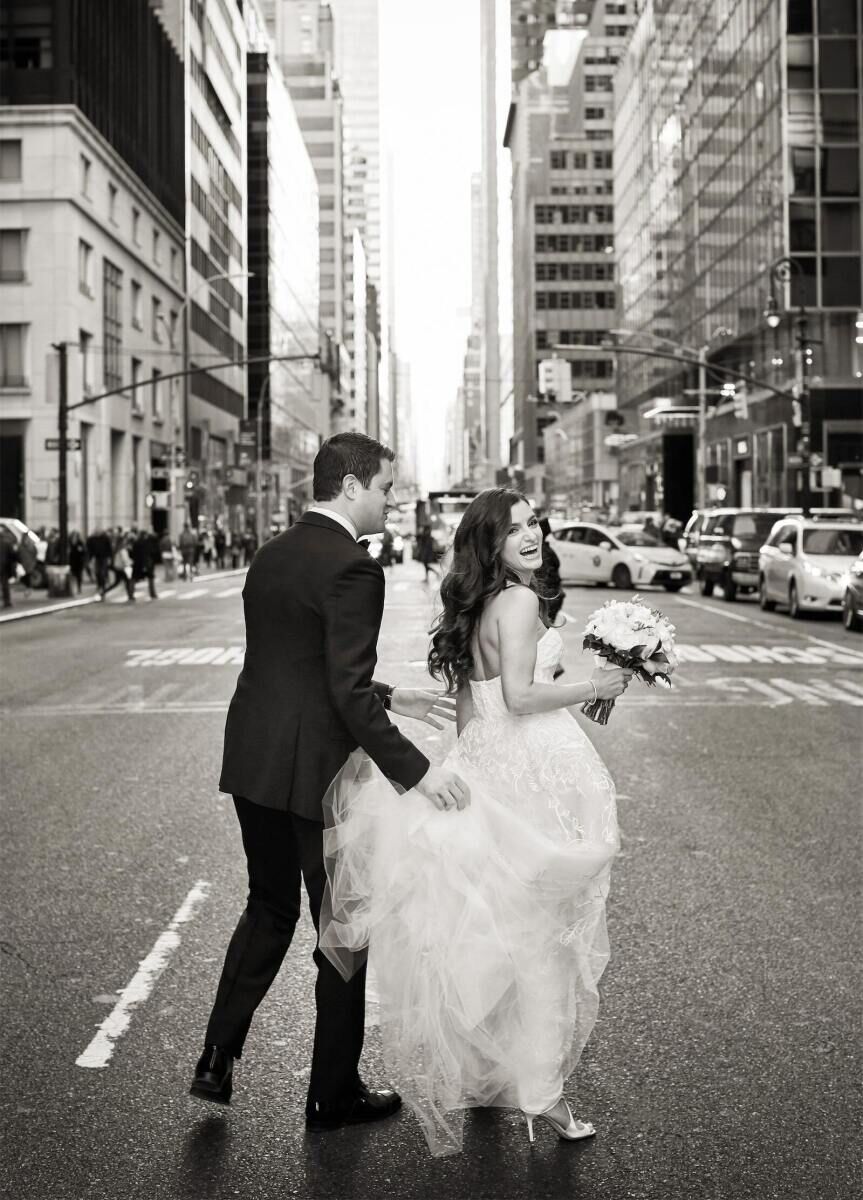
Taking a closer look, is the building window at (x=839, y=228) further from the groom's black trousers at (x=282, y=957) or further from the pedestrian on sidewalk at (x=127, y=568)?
the groom's black trousers at (x=282, y=957)

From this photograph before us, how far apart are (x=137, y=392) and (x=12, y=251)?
1044 cm

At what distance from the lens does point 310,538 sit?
433 cm

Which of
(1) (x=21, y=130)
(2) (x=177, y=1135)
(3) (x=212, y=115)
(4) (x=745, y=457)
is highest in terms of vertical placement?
(3) (x=212, y=115)

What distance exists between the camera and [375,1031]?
543 cm

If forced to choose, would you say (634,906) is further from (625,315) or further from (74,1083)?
(625,315)

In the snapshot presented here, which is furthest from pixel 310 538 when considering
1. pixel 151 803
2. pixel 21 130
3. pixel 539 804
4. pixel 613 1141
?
pixel 21 130

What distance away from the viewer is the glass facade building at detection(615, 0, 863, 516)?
5822cm

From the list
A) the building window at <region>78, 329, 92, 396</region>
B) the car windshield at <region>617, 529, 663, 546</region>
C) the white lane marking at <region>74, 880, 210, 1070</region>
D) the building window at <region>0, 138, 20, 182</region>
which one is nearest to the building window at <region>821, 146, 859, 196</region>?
the car windshield at <region>617, 529, 663, 546</region>

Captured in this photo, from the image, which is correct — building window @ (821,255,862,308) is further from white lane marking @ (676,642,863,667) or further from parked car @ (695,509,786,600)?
white lane marking @ (676,642,863,667)

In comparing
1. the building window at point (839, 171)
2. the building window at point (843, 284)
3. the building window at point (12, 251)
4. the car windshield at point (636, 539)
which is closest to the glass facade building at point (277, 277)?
the building window at point (12, 251)

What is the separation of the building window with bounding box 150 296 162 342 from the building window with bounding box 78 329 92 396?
426 inches

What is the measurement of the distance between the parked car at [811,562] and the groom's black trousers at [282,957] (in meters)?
23.7

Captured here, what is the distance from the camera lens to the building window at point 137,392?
64.2 m

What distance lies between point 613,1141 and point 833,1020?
1.38 meters
